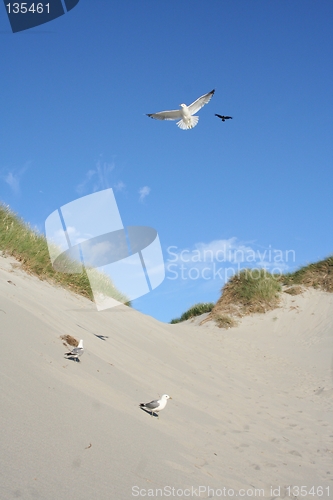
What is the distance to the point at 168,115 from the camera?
31.8 feet

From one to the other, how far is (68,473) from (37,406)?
69 cm

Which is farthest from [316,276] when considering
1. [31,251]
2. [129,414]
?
[129,414]

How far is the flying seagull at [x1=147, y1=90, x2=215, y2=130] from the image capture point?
31.2 ft

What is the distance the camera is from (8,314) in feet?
13.5

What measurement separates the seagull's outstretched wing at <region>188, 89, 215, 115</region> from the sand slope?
16.0ft

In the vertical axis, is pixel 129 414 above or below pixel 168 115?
below

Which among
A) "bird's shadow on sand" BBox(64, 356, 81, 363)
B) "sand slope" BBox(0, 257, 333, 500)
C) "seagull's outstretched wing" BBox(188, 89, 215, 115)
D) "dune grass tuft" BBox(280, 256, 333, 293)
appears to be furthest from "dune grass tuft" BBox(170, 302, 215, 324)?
"bird's shadow on sand" BBox(64, 356, 81, 363)

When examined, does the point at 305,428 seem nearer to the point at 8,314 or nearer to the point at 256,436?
the point at 256,436

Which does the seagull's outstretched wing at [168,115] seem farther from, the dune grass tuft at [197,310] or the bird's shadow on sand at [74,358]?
the dune grass tuft at [197,310]

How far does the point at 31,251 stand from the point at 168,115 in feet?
15.0

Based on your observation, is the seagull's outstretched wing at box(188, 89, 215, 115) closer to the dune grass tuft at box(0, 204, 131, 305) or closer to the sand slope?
the dune grass tuft at box(0, 204, 131, 305)

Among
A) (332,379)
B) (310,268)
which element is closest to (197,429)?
(332,379)

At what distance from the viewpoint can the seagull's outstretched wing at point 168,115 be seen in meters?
9.55

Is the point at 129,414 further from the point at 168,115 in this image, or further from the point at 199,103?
the point at 199,103
